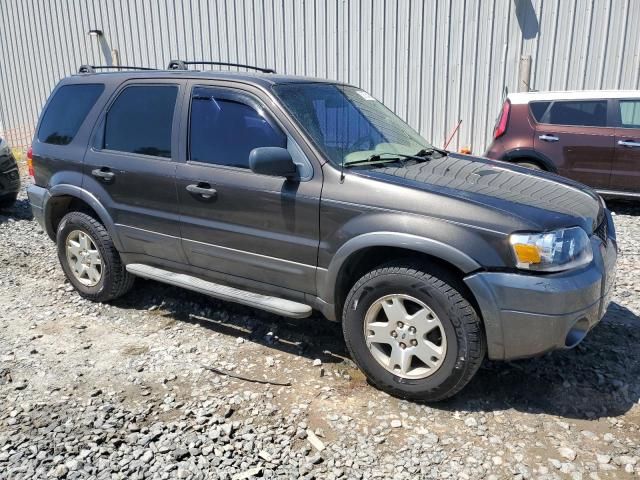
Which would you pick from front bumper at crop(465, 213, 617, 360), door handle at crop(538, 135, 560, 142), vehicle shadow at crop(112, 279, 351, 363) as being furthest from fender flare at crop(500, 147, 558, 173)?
front bumper at crop(465, 213, 617, 360)

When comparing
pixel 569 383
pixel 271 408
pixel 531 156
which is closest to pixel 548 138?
pixel 531 156

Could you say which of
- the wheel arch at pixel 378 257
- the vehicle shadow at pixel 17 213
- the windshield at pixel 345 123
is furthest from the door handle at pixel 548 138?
the vehicle shadow at pixel 17 213

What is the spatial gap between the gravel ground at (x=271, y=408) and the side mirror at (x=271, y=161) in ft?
4.31

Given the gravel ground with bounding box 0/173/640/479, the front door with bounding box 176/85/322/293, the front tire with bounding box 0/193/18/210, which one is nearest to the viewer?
the gravel ground with bounding box 0/173/640/479

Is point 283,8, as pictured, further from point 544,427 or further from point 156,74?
point 544,427

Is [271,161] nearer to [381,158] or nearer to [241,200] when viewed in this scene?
[241,200]

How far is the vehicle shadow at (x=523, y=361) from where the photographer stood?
321 centimetres

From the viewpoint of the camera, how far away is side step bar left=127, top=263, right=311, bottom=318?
3.50m

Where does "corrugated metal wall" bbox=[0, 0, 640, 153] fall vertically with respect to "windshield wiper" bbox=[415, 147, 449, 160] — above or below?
above

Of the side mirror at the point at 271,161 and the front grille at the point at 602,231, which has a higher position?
the side mirror at the point at 271,161

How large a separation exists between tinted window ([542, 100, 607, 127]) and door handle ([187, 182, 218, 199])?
17.9ft

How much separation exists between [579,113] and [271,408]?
20.3ft

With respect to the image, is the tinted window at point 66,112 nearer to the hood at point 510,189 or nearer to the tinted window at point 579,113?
the hood at point 510,189

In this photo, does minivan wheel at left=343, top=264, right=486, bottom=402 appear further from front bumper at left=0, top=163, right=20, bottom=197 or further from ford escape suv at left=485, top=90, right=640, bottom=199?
front bumper at left=0, top=163, right=20, bottom=197
